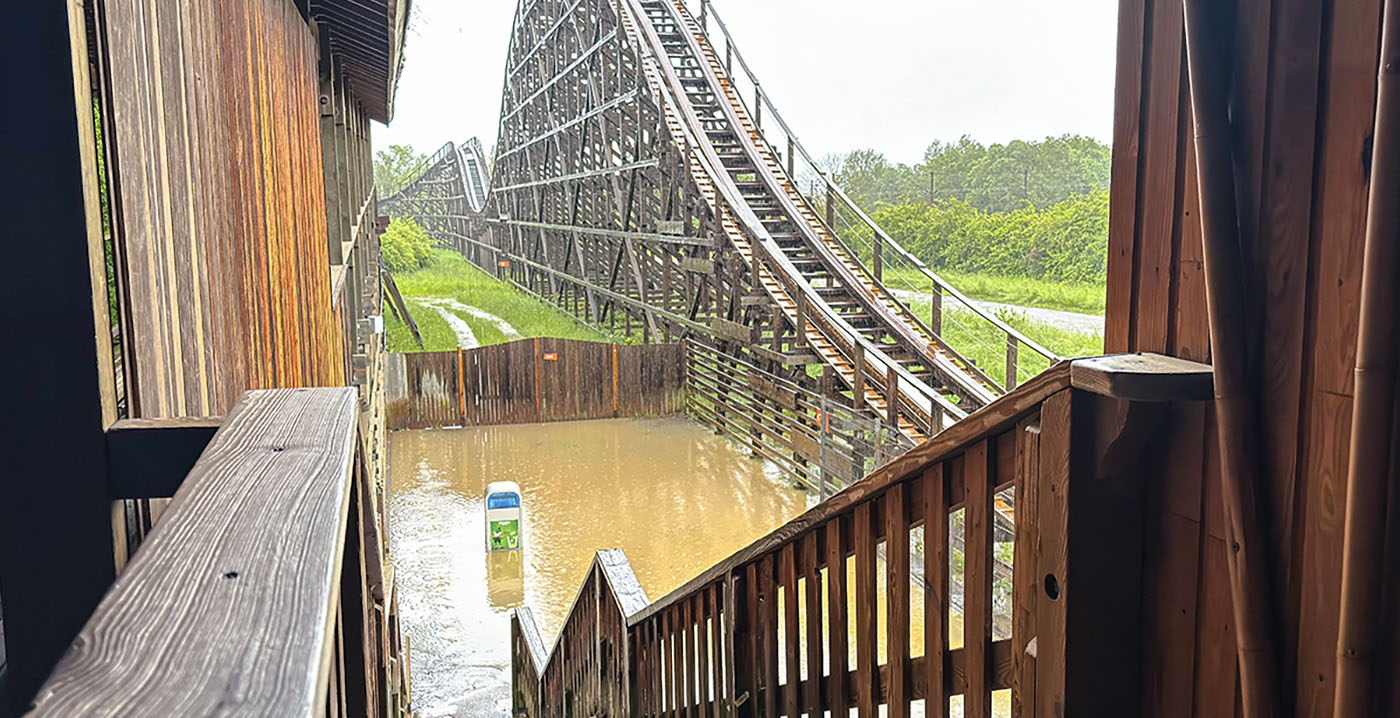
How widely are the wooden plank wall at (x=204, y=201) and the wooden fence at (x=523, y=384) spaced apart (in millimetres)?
11839

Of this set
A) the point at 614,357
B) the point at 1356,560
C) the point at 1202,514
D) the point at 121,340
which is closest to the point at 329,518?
the point at 121,340

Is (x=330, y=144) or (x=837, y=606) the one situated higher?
(x=330, y=144)

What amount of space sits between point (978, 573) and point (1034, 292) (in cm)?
2781

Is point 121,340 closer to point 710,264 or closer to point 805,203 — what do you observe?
point 710,264

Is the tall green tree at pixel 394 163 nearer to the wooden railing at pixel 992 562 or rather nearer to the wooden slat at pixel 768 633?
the wooden slat at pixel 768 633

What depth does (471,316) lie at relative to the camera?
2800 centimetres

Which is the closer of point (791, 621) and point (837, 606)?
point (837, 606)

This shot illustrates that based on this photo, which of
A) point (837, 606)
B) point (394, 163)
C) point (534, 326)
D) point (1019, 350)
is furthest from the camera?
point (394, 163)

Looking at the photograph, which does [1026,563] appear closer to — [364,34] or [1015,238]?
[364,34]

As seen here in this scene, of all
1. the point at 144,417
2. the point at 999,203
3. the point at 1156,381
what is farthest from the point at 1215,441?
the point at 999,203

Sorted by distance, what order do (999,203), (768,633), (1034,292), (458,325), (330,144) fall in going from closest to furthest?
(768,633) → (330,144) → (458,325) → (1034,292) → (999,203)

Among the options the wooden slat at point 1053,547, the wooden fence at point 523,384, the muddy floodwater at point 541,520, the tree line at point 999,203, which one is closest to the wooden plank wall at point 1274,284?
the wooden slat at point 1053,547

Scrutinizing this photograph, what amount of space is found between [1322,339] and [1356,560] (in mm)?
292

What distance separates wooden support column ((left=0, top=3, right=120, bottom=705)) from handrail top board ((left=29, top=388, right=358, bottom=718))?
0.22m
